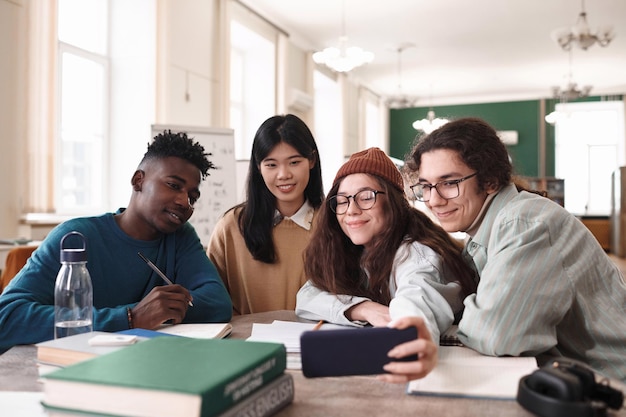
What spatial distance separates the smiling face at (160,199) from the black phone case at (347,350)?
973 millimetres

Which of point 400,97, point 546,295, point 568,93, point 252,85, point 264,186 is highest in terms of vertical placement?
point 400,97

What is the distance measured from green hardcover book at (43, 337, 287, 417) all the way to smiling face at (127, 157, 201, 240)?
0.93m

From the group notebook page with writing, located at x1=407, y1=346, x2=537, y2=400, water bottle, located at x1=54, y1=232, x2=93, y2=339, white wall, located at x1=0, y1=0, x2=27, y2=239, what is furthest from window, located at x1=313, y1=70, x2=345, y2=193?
notebook page with writing, located at x1=407, y1=346, x2=537, y2=400

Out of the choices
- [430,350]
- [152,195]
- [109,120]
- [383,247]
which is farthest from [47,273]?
[109,120]

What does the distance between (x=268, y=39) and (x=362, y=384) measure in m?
7.57

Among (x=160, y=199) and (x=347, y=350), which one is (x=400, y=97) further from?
(x=347, y=350)

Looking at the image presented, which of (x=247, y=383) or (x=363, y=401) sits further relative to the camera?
(x=363, y=401)

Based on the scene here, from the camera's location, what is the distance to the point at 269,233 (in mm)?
2297

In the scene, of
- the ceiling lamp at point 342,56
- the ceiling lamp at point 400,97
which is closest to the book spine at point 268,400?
the ceiling lamp at point 342,56

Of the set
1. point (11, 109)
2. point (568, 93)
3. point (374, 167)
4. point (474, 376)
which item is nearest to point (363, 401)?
point (474, 376)

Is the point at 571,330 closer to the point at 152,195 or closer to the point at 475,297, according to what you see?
the point at 475,297

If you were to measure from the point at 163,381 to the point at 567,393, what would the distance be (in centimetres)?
55

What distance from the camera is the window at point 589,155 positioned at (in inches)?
519

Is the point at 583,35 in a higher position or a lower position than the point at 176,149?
higher
